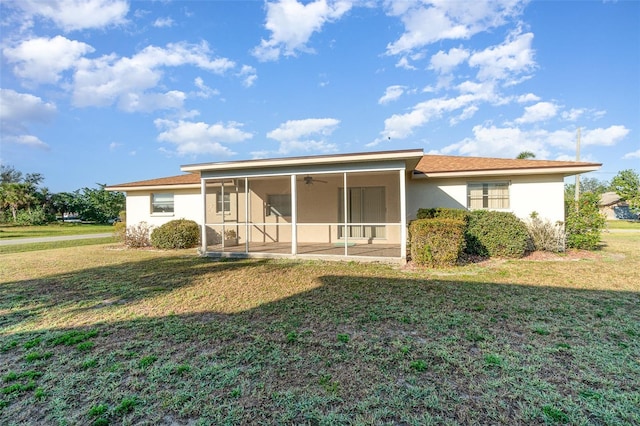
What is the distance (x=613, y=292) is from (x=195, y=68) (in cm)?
1977

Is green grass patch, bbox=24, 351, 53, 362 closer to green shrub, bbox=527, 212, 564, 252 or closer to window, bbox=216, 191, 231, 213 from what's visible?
window, bbox=216, 191, 231, 213

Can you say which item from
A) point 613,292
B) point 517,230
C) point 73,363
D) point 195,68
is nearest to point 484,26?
point 517,230

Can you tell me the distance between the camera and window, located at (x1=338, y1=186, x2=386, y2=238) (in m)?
12.9

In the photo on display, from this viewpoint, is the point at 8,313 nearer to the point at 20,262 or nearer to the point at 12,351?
the point at 12,351

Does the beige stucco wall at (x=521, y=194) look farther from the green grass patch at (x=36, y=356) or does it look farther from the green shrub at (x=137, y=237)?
the green shrub at (x=137, y=237)

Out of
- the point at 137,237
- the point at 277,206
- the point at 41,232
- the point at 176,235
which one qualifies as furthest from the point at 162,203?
the point at 41,232

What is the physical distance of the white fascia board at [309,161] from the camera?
8.63 meters

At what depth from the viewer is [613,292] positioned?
5.76 metres

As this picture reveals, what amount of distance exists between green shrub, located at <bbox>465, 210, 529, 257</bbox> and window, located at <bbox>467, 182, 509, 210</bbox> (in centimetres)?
158

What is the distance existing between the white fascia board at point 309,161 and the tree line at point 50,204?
1255 inches

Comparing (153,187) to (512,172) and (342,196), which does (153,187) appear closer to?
(342,196)

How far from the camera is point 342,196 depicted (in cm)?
1347

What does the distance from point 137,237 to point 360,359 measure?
14.3m

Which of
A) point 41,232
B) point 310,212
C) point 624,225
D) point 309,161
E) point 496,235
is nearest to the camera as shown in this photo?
point 309,161
